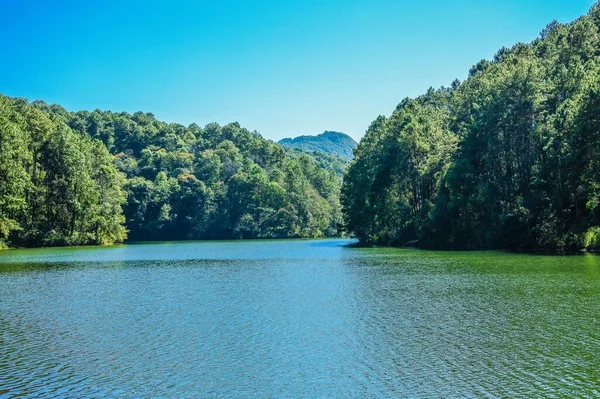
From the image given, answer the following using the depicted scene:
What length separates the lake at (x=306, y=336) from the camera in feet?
54.5

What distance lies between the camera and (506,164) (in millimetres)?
72500

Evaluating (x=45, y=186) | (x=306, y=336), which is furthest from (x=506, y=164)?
(x=45, y=186)

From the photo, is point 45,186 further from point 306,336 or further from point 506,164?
point 306,336

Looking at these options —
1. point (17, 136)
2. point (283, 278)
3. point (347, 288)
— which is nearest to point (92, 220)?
point (17, 136)

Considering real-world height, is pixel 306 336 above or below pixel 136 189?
below

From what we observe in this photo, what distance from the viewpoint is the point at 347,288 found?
1474 inches

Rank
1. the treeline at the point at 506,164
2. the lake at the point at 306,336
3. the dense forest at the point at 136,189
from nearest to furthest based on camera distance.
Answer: the lake at the point at 306,336 < the treeline at the point at 506,164 < the dense forest at the point at 136,189

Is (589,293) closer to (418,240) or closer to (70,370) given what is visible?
(70,370)

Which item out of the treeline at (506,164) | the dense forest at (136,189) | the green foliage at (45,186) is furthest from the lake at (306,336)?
the dense forest at (136,189)

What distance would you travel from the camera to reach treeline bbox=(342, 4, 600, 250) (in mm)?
60156

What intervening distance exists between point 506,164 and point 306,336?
56966 mm

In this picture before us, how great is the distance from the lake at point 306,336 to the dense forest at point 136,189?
55.5 meters

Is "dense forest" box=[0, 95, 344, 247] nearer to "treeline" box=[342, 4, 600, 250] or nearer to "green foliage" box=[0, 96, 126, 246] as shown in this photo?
"green foliage" box=[0, 96, 126, 246]

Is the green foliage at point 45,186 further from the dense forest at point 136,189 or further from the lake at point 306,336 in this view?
the lake at point 306,336
